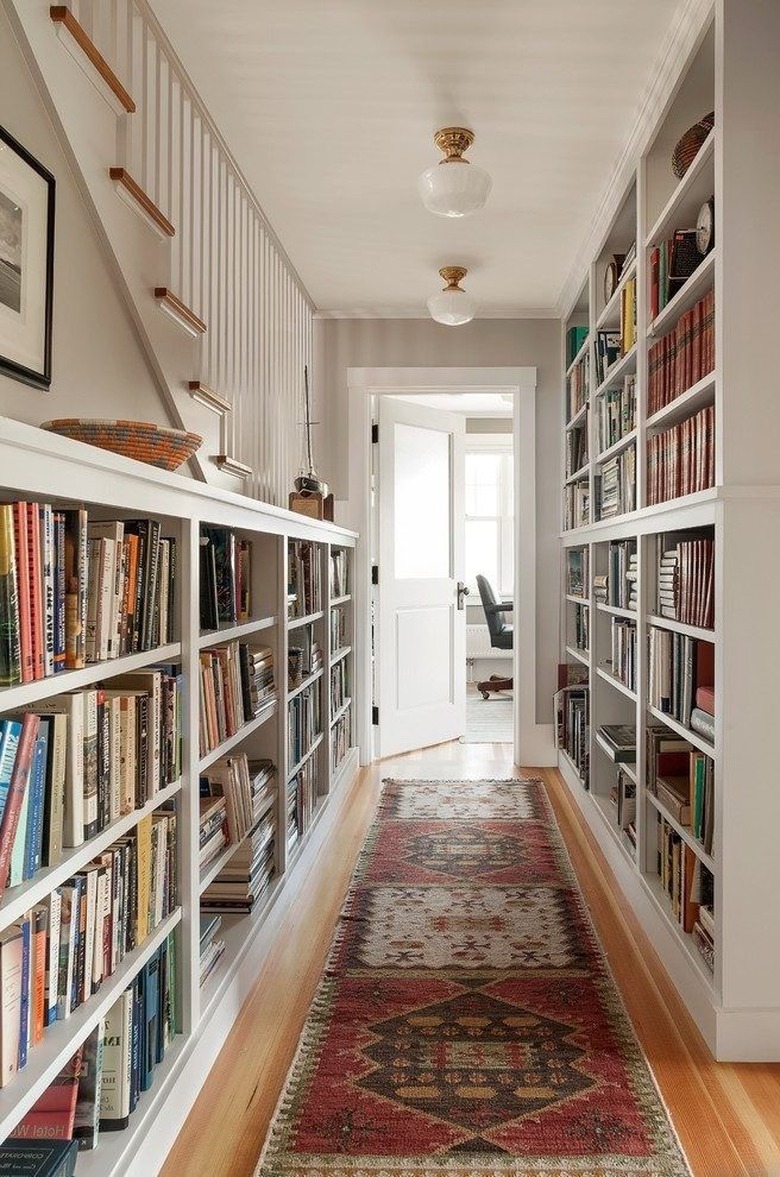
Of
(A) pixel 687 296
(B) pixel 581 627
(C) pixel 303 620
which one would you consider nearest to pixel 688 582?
(A) pixel 687 296

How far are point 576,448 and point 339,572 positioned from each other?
53.5 inches

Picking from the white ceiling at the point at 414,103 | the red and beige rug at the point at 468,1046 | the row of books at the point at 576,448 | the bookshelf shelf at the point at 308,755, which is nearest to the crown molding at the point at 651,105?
the white ceiling at the point at 414,103

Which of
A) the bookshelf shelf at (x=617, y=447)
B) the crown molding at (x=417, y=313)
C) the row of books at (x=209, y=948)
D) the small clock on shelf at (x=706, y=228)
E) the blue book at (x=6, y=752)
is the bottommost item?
the row of books at (x=209, y=948)

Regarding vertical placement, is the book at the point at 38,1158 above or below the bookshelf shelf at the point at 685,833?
below

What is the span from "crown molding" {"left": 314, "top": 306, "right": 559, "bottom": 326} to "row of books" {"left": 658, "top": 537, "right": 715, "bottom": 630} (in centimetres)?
251

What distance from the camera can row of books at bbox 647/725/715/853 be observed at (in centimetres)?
211

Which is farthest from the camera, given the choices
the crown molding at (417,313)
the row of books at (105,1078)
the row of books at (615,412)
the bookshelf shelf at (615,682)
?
the crown molding at (417,313)

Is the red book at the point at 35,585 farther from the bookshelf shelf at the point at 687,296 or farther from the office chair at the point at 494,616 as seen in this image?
the office chair at the point at 494,616

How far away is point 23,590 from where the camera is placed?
1.11m

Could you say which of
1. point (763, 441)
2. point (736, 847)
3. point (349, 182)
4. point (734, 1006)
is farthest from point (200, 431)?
point (734, 1006)

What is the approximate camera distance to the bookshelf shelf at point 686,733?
2051mm

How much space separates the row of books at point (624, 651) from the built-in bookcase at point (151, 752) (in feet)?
3.86

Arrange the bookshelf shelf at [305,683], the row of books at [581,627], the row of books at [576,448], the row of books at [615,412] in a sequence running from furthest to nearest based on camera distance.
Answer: the row of books at [576,448] < the row of books at [581,627] < the row of books at [615,412] < the bookshelf shelf at [305,683]

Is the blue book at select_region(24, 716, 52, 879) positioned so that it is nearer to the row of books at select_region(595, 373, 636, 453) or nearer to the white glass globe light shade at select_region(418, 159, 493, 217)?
the white glass globe light shade at select_region(418, 159, 493, 217)
